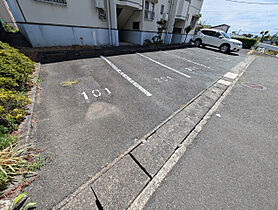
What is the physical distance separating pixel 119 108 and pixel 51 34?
7.81 m

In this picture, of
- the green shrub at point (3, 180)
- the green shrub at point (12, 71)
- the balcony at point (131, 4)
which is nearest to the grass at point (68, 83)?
the green shrub at point (12, 71)

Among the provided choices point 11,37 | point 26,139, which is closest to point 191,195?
point 26,139

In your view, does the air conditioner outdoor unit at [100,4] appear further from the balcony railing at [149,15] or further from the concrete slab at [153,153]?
the concrete slab at [153,153]

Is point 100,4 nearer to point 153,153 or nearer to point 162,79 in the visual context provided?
point 162,79

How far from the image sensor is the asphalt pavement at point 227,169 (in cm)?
139

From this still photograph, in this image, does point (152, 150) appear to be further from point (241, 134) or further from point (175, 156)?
point (241, 134)

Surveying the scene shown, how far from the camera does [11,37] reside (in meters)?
6.82

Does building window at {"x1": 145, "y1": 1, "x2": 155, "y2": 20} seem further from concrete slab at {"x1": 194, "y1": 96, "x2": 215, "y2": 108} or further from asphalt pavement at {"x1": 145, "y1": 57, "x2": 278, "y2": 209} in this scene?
asphalt pavement at {"x1": 145, "y1": 57, "x2": 278, "y2": 209}

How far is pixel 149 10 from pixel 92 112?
12913mm

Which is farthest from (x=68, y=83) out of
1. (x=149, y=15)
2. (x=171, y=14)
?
(x=171, y=14)

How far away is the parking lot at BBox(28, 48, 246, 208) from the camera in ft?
5.16

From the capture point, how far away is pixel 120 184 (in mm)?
1467

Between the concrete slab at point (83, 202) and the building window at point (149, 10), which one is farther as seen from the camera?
the building window at point (149, 10)

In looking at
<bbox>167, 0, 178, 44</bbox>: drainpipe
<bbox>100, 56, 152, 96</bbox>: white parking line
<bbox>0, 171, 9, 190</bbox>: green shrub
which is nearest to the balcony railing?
<bbox>167, 0, 178, 44</bbox>: drainpipe
